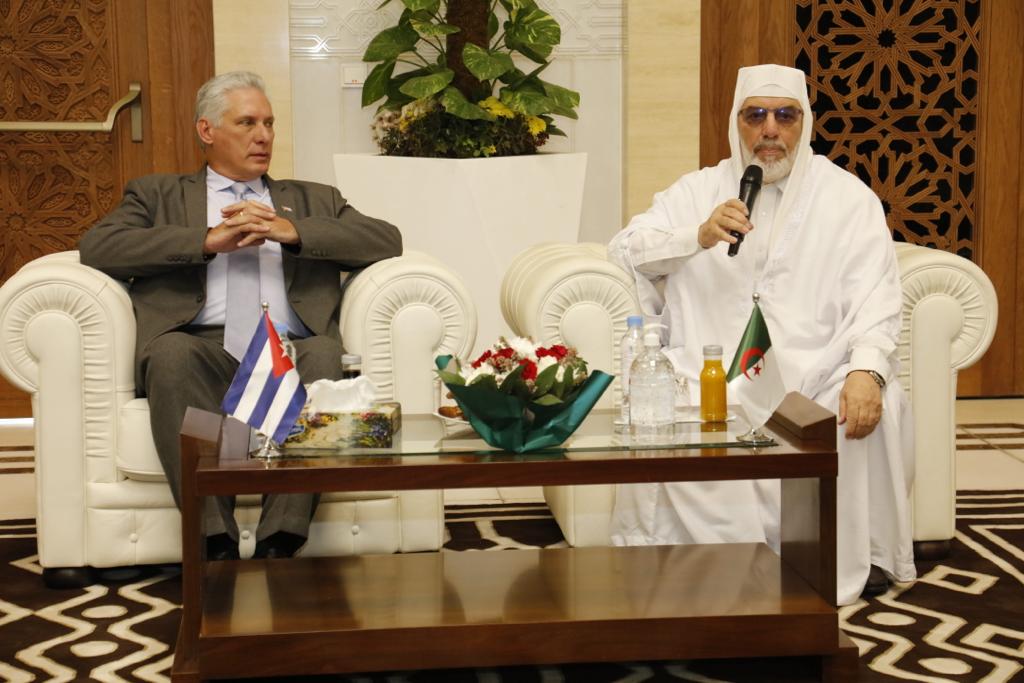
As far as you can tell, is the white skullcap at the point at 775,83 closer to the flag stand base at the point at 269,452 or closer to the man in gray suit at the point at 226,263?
the man in gray suit at the point at 226,263

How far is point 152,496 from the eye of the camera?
Answer: 3303mm

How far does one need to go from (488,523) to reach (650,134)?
7.25 ft

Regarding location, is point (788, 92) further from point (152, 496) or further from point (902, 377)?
point (152, 496)

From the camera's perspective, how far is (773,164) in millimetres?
3449

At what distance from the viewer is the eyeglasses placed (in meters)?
3.43

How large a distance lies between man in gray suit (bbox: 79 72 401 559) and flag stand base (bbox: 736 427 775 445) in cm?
108

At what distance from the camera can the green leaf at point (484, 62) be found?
16.1ft

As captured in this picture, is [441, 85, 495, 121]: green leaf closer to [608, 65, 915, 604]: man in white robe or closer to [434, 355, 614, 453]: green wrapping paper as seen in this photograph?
[608, 65, 915, 604]: man in white robe

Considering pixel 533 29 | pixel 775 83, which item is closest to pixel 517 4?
pixel 533 29

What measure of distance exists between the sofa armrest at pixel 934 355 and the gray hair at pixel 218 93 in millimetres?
1849

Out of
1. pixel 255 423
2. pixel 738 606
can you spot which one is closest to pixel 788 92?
pixel 738 606

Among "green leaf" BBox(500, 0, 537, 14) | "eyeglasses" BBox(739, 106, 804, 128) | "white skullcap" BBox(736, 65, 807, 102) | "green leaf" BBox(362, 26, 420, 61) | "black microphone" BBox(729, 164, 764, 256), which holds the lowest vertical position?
"black microphone" BBox(729, 164, 764, 256)

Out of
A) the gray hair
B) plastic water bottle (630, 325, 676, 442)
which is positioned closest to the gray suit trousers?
the gray hair

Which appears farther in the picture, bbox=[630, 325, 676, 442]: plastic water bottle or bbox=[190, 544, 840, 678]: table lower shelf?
bbox=[630, 325, 676, 442]: plastic water bottle
